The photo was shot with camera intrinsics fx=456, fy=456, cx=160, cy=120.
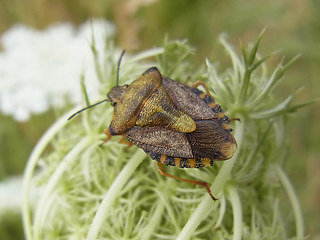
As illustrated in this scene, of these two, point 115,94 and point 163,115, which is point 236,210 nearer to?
point 163,115

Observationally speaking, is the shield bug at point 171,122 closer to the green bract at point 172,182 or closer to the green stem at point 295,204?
the green bract at point 172,182

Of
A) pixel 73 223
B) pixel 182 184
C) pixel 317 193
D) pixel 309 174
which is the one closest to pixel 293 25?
pixel 309 174

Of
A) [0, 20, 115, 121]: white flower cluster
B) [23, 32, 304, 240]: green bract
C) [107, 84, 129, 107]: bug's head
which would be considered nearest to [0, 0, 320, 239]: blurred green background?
[0, 20, 115, 121]: white flower cluster

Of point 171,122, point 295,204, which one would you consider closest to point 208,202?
point 171,122

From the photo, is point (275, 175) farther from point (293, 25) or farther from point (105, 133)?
point (293, 25)

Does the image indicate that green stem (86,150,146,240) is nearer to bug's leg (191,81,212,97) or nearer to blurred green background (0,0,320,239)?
bug's leg (191,81,212,97)

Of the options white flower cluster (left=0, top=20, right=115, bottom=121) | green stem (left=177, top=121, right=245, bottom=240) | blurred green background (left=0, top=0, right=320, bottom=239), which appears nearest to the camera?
green stem (left=177, top=121, right=245, bottom=240)

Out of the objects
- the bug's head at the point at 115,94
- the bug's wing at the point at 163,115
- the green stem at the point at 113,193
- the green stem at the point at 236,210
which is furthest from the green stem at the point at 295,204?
the bug's head at the point at 115,94
